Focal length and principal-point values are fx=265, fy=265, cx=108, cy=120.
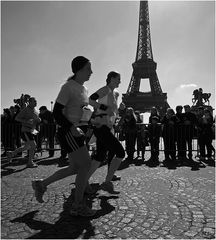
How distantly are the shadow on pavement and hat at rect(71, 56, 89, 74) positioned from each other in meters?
1.83

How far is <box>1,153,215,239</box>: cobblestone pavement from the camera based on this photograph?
2730 mm

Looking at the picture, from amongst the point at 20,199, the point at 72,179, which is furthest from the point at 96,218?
the point at 72,179

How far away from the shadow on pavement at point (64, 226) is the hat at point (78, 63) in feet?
6.00

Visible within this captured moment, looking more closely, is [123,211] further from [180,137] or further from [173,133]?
[180,137]

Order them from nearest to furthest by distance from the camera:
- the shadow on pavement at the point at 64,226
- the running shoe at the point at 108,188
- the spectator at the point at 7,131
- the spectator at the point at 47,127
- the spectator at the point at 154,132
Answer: the shadow on pavement at the point at 64,226
the running shoe at the point at 108,188
the spectator at the point at 154,132
the spectator at the point at 47,127
the spectator at the point at 7,131

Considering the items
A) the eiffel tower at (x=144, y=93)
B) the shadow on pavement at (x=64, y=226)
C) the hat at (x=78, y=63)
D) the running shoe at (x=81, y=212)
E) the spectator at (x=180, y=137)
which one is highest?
the eiffel tower at (x=144, y=93)

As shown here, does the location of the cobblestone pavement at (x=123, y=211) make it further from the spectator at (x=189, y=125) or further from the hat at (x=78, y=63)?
the spectator at (x=189, y=125)

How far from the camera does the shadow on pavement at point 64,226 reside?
8.75ft

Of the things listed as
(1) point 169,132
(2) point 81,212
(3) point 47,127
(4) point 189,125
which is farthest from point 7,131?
(2) point 81,212

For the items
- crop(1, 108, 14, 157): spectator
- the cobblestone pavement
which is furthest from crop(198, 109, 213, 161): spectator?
crop(1, 108, 14, 157): spectator

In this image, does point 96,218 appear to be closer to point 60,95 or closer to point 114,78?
point 60,95

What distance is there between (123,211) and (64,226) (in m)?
0.84

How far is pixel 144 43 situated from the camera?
208 feet

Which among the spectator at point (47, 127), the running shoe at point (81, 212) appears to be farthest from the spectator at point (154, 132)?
the running shoe at point (81, 212)
